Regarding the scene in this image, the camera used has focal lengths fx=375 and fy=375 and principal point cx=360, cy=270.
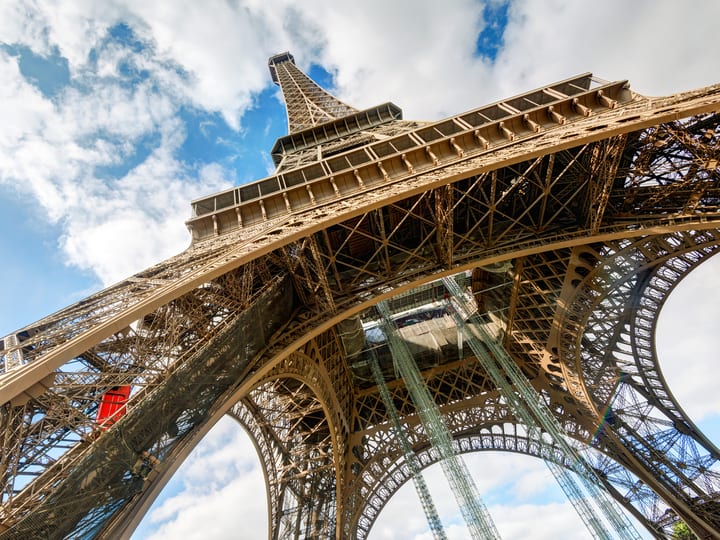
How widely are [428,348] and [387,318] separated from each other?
433 centimetres

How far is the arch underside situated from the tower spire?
1459 cm

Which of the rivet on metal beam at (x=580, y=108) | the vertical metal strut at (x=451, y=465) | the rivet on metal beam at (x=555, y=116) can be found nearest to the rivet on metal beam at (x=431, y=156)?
the rivet on metal beam at (x=555, y=116)

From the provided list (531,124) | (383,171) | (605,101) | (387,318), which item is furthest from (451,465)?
(605,101)

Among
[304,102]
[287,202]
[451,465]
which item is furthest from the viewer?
[304,102]

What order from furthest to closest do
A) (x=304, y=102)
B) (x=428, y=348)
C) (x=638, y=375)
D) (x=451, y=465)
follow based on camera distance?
1. (x=304, y=102)
2. (x=428, y=348)
3. (x=638, y=375)
4. (x=451, y=465)

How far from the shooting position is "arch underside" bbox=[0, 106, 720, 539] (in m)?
5.53

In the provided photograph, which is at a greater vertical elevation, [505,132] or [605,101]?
[505,132]

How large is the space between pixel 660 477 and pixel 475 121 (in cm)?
1454

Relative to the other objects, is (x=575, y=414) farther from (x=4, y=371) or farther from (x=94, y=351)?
(x=4, y=371)

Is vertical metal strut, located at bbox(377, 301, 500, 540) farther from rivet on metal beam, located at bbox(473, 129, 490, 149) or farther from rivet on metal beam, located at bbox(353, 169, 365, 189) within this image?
rivet on metal beam, located at bbox(473, 129, 490, 149)

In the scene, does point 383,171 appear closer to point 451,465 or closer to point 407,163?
point 407,163

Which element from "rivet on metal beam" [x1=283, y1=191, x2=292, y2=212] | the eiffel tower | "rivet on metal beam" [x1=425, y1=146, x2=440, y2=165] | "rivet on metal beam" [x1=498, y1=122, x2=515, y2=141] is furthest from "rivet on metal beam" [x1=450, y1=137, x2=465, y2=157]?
"rivet on metal beam" [x1=283, y1=191, x2=292, y2=212]

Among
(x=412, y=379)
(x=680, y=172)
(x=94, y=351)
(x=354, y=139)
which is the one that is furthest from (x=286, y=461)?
(x=680, y=172)

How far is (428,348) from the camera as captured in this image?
60.4 feet
